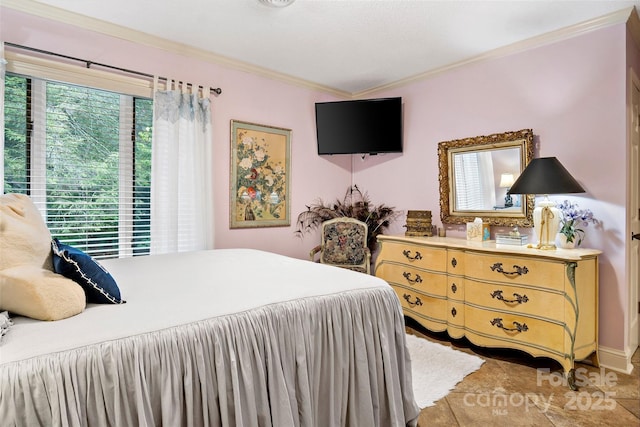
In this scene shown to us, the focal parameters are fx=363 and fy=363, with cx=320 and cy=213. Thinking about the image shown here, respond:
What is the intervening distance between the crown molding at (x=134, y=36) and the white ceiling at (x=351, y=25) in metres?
0.05

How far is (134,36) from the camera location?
117 inches

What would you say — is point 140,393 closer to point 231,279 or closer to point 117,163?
point 231,279

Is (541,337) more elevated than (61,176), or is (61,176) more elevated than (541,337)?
(61,176)

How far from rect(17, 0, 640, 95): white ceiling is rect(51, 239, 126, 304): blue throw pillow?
1982mm

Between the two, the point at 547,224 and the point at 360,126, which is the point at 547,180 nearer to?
the point at 547,224

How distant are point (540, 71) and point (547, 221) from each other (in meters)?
1.30

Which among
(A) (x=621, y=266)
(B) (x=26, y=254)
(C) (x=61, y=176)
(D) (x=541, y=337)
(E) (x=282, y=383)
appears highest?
(C) (x=61, y=176)

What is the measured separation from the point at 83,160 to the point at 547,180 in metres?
3.47

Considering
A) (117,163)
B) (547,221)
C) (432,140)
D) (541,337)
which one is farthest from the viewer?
(432,140)

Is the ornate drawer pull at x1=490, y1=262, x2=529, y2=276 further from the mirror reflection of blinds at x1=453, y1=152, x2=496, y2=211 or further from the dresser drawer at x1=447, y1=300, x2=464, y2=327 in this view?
the mirror reflection of blinds at x1=453, y1=152, x2=496, y2=211

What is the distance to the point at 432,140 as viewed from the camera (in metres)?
3.83

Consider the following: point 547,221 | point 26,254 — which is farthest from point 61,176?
point 547,221

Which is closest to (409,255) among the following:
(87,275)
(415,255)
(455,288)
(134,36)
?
(415,255)

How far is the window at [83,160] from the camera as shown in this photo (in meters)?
2.60
